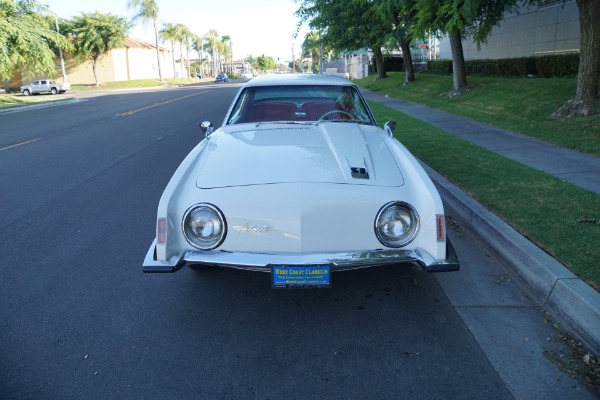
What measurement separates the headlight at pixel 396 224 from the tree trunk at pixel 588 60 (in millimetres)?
9008

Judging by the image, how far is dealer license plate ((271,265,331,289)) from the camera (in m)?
2.83

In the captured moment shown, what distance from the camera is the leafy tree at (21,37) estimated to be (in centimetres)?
2638

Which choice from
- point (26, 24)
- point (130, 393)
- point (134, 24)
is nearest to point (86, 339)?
point (130, 393)

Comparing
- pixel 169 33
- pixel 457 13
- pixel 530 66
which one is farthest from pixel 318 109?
pixel 169 33

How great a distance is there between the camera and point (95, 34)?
50031 mm

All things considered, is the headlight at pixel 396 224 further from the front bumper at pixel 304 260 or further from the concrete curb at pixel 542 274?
the concrete curb at pixel 542 274

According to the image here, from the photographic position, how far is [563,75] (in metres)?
16.0

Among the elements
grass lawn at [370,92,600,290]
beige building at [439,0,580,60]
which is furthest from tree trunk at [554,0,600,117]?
beige building at [439,0,580,60]

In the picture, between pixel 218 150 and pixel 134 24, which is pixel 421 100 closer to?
pixel 218 150

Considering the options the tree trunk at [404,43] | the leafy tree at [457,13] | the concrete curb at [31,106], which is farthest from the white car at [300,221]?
the concrete curb at [31,106]

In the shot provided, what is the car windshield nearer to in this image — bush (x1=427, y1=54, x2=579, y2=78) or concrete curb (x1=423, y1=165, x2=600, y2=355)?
concrete curb (x1=423, y1=165, x2=600, y2=355)

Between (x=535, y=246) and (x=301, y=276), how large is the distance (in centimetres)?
227

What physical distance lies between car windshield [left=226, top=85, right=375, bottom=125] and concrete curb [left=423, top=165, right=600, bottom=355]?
1.52 meters

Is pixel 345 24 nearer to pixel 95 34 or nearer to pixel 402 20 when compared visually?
pixel 402 20
